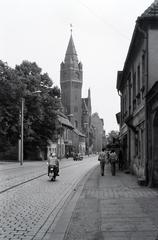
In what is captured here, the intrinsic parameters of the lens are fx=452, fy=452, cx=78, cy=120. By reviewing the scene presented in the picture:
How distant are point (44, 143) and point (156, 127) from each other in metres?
46.8

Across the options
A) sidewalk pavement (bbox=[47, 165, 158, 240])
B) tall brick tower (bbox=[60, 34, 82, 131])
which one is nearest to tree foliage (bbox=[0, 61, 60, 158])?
sidewalk pavement (bbox=[47, 165, 158, 240])

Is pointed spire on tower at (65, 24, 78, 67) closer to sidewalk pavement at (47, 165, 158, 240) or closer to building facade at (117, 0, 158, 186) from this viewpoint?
building facade at (117, 0, 158, 186)

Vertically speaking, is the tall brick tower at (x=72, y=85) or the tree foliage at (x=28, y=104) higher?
the tall brick tower at (x=72, y=85)

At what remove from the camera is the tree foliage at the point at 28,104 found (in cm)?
5206

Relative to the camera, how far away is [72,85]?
137000mm

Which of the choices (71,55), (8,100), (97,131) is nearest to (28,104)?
(8,100)

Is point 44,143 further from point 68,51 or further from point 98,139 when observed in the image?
point 98,139

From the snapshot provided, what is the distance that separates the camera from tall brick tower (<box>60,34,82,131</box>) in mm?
135125

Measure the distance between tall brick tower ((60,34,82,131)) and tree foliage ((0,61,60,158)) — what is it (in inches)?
2720

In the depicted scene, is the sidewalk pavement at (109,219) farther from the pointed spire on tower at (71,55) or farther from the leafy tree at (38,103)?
the pointed spire on tower at (71,55)

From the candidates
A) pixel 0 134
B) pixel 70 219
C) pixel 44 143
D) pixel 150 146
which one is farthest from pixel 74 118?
pixel 70 219

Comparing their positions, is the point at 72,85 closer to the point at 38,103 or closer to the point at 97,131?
the point at 97,131

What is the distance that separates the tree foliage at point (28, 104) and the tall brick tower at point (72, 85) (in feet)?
227

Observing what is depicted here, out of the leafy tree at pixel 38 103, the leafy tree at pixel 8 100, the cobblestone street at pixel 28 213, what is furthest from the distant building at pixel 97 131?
the cobblestone street at pixel 28 213
